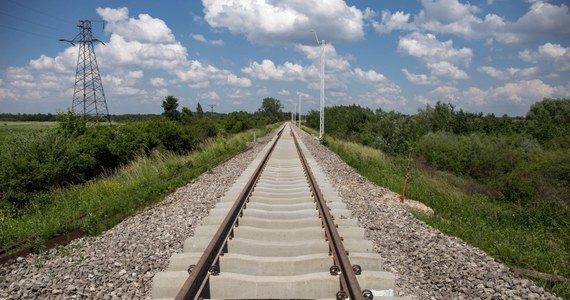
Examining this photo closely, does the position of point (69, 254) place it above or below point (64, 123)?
below

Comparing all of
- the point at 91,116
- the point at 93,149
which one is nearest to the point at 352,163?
the point at 93,149

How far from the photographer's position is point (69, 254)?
17.8 ft

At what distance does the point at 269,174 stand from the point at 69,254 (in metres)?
6.90

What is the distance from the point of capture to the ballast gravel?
438 centimetres

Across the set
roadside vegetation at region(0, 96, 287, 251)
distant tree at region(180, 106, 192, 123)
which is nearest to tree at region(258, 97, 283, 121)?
distant tree at region(180, 106, 192, 123)

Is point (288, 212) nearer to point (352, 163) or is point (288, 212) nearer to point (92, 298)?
point (92, 298)

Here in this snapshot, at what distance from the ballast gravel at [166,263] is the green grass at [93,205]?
411 mm

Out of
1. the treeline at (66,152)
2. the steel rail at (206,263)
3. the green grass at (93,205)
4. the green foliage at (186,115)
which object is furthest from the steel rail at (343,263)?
the green foliage at (186,115)

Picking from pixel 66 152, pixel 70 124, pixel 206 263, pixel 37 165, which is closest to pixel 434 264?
pixel 206 263

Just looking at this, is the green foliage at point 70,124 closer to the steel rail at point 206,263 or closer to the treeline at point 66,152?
the treeline at point 66,152

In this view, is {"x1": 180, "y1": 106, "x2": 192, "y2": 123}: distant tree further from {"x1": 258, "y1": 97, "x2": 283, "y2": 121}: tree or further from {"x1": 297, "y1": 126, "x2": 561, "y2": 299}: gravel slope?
{"x1": 258, "y1": 97, "x2": 283, "y2": 121}: tree

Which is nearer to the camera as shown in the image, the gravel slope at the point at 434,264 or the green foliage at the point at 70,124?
the gravel slope at the point at 434,264

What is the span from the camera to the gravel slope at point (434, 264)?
451cm

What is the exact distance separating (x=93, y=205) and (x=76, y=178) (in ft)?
16.6
